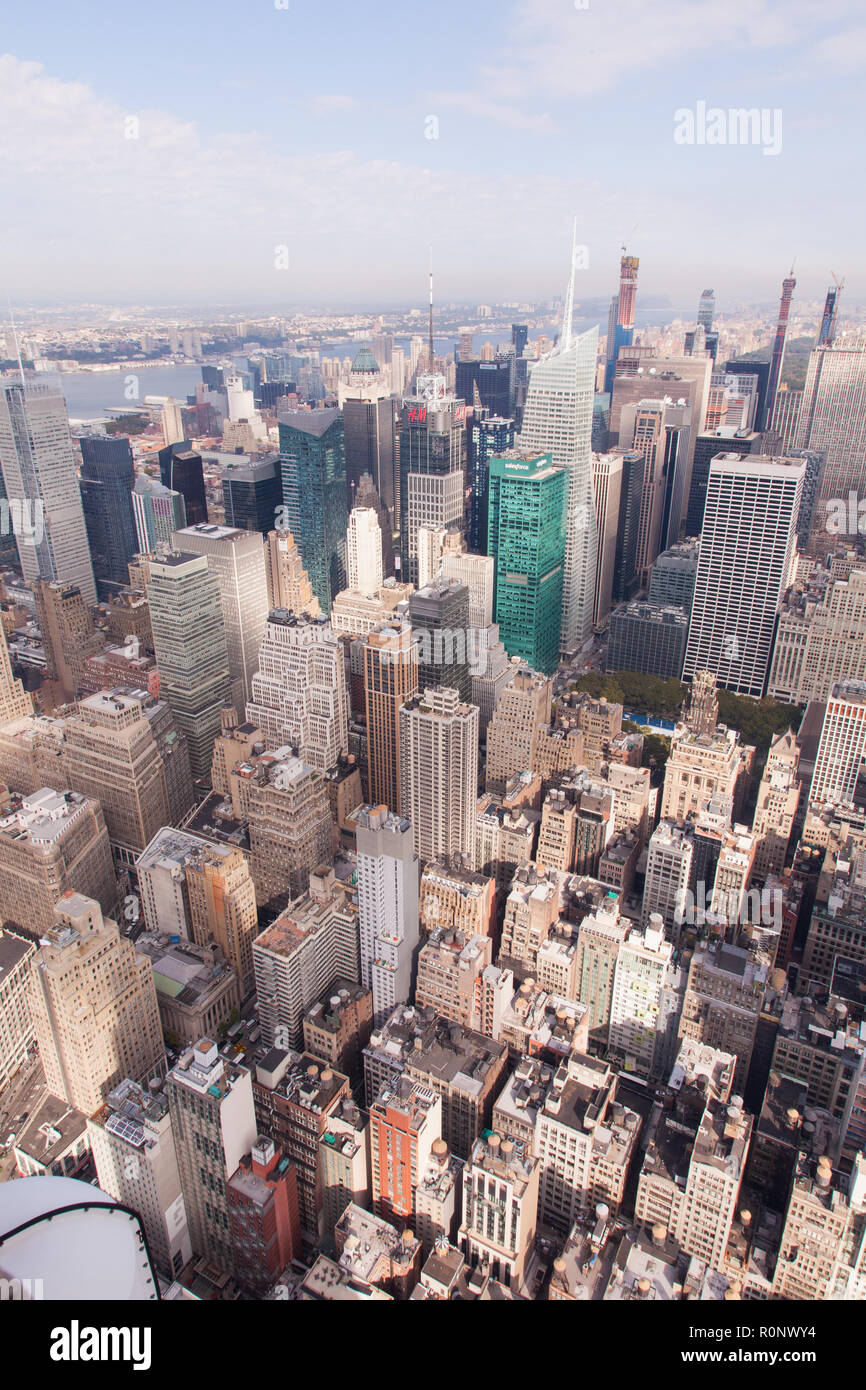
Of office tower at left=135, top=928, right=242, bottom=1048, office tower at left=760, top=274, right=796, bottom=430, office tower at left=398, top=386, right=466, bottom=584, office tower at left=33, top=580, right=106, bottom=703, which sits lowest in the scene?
office tower at left=135, top=928, right=242, bottom=1048

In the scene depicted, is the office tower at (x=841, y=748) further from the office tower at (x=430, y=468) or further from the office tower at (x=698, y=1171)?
the office tower at (x=430, y=468)

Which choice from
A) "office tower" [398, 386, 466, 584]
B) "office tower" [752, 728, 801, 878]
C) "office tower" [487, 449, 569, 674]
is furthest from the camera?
"office tower" [398, 386, 466, 584]

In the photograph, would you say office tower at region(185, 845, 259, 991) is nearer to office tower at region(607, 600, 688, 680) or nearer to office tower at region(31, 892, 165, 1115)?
office tower at region(31, 892, 165, 1115)

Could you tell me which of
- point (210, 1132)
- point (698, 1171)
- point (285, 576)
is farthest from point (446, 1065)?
point (285, 576)

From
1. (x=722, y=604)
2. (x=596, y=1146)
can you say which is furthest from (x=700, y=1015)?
(x=722, y=604)

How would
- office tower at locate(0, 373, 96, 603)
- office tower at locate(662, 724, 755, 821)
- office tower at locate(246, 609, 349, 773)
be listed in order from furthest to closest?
office tower at locate(0, 373, 96, 603), office tower at locate(246, 609, 349, 773), office tower at locate(662, 724, 755, 821)

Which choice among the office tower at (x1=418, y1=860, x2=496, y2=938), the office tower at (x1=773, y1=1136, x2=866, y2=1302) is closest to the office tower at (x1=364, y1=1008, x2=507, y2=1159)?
the office tower at (x1=418, y1=860, x2=496, y2=938)

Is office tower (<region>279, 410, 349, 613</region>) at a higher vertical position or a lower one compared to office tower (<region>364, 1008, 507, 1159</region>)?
higher
